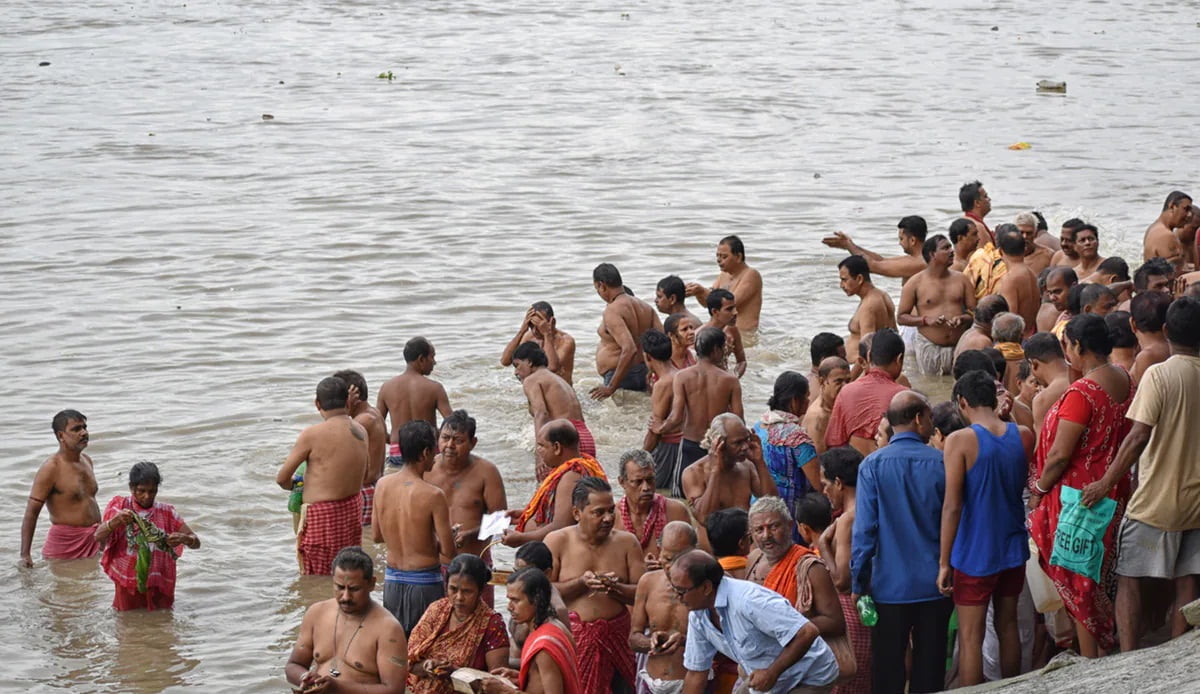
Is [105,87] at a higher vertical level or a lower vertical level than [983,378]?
higher

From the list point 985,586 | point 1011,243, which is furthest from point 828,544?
point 1011,243

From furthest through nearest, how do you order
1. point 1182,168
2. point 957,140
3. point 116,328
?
point 957,140
point 1182,168
point 116,328

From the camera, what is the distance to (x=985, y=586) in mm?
6566

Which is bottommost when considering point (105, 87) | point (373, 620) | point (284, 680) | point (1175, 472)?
point (284, 680)

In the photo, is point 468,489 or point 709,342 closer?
point 468,489

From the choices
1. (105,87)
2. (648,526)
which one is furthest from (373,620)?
(105,87)

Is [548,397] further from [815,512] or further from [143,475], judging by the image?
[815,512]

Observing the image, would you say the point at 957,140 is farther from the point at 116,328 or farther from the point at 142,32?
the point at 142,32

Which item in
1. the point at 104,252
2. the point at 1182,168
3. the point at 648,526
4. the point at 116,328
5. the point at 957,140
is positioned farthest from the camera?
the point at 957,140

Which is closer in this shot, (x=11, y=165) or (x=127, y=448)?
(x=127, y=448)

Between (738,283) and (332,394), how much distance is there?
480 cm

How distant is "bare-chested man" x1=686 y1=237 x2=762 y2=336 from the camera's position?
12.5 metres

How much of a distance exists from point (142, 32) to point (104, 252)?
1917 centimetres

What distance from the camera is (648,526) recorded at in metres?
7.32
